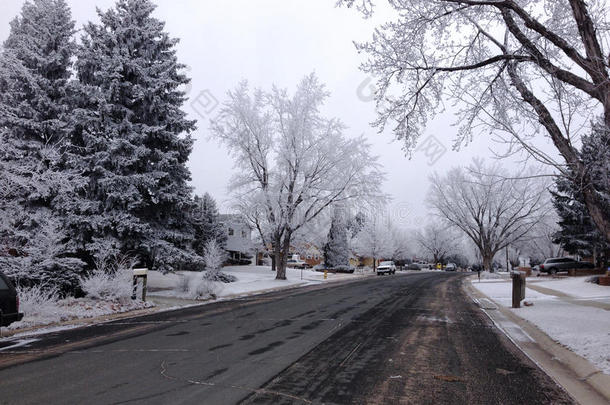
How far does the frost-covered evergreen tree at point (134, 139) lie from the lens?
62.0ft

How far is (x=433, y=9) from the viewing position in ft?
31.7

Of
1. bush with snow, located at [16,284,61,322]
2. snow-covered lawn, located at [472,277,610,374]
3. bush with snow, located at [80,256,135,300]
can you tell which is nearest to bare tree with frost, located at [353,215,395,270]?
snow-covered lawn, located at [472,277,610,374]

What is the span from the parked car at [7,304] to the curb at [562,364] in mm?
9974

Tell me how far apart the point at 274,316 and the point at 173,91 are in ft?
47.8

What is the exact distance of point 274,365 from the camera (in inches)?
248

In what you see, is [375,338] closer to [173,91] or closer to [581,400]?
[581,400]

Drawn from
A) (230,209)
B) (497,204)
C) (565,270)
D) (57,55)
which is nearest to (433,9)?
(57,55)

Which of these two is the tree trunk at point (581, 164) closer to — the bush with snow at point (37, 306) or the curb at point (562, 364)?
the curb at point (562, 364)

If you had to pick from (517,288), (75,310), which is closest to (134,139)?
(75,310)

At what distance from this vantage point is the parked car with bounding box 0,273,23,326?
8414mm

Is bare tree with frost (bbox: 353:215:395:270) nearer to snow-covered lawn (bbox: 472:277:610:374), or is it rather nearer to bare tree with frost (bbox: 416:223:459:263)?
bare tree with frost (bbox: 416:223:459:263)

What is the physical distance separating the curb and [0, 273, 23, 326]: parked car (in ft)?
32.7

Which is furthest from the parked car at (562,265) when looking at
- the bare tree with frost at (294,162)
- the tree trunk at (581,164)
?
the tree trunk at (581,164)

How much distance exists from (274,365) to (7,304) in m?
6.07
